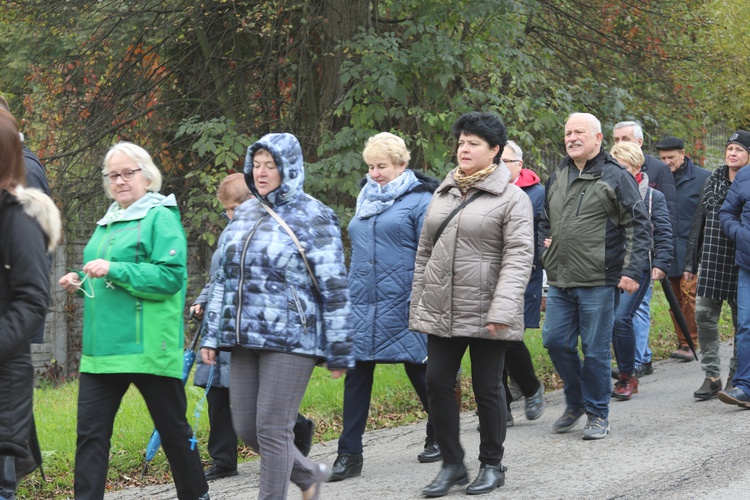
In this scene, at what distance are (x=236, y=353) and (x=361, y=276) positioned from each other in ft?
5.36

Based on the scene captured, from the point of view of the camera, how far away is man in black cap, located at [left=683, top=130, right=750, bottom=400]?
7.98 m

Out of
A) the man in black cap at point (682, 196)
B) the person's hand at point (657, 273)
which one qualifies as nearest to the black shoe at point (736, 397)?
the person's hand at point (657, 273)

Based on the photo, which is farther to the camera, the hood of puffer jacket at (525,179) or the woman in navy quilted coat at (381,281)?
the hood of puffer jacket at (525,179)

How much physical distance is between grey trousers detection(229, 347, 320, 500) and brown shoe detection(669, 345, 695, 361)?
6579mm

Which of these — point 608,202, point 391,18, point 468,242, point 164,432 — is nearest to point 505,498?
point 468,242

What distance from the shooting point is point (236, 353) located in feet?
15.9

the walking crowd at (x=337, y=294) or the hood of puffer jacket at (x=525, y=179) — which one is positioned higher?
the hood of puffer jacket at (x=525, y=179)

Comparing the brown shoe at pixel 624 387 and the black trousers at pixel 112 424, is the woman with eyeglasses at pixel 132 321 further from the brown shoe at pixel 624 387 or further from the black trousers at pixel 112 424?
the brown shoe at pixel 624 387

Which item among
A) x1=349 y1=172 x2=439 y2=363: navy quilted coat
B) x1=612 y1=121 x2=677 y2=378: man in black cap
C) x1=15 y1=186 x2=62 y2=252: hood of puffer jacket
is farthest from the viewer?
x1=612 y1=121 x2=677 y2=378: man in black cap

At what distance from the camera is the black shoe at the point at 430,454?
21.2 ft

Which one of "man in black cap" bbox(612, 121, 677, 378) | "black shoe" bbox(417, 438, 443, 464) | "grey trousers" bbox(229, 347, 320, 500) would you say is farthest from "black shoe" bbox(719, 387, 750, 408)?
"grey trousers" bbox(229, 347, 320, 500)

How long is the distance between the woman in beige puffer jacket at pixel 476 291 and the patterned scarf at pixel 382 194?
69 cm

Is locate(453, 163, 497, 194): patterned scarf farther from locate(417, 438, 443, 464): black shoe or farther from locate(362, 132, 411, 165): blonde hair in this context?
locate(417, 438, 443, 464): black shoe

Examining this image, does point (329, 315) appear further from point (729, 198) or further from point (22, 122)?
point (22, 122)
